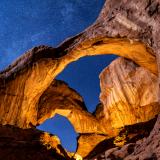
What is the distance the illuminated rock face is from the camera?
2406 centimetres

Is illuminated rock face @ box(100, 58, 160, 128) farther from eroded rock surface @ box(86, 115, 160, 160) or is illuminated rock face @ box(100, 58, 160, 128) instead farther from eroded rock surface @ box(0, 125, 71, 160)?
eroded rock surface @ box(0, 125, 71, 160)

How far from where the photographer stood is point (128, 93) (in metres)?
25.4

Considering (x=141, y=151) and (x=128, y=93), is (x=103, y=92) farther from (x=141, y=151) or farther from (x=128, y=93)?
(x=141, y=151)

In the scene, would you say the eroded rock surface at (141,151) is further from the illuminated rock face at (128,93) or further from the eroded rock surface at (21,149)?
the illuminated rock face at (128,93)

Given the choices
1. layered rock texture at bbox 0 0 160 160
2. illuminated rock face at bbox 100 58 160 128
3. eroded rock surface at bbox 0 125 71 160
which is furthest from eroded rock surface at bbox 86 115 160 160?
illuminated rock face at bbox 100 58 160 128

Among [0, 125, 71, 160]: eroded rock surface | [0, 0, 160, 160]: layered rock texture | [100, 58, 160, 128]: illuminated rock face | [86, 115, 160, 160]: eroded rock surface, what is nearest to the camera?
[86, 115, 160, 160]: eroded rock surface

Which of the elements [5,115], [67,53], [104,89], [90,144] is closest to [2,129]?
[5,115]

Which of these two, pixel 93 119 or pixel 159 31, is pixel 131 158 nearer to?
pixel 159 31

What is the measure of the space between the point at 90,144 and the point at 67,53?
30.1ft

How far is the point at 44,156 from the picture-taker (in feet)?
39.0

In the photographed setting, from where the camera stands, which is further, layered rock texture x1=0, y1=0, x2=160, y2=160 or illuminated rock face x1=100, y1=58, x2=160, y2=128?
illuminated rock face x1=100, y1=58, x2=160, y2=128

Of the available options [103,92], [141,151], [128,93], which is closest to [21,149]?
[141,151]

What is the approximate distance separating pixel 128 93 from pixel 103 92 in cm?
313

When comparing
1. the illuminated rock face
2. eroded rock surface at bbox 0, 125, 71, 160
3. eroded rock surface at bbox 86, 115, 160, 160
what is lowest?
eroded rock surface at bbox 86, 115, 160, 160
